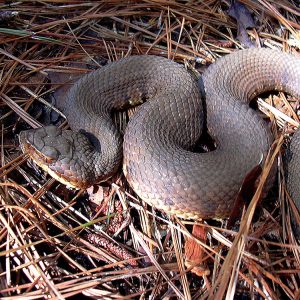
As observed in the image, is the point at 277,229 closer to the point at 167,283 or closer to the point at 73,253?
the point at 167,283

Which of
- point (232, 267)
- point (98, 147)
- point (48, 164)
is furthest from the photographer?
point (98, 147)

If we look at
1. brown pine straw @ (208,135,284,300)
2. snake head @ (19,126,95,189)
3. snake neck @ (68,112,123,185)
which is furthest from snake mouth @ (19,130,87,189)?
brown pine straw @ (208,135,284,300)

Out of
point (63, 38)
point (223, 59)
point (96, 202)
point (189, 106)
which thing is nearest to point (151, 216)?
point (96, 202)

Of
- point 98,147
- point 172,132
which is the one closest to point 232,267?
point 172,132

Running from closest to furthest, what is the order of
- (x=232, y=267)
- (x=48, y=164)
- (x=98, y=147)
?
(x=232, y=267), (x=48, y=164), (x=98, y=147)

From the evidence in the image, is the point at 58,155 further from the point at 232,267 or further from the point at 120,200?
the point at 232,267

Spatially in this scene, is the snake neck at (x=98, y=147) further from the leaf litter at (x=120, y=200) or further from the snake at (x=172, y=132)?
the leaf litter at (x=120, y=200)

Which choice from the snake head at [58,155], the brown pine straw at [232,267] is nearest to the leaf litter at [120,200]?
the brown pine straw at [232,267]

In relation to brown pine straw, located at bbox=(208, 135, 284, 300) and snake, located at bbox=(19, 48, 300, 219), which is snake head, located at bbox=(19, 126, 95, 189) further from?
brown pine straw, located at bbox=(208, 135, 284, 300)
